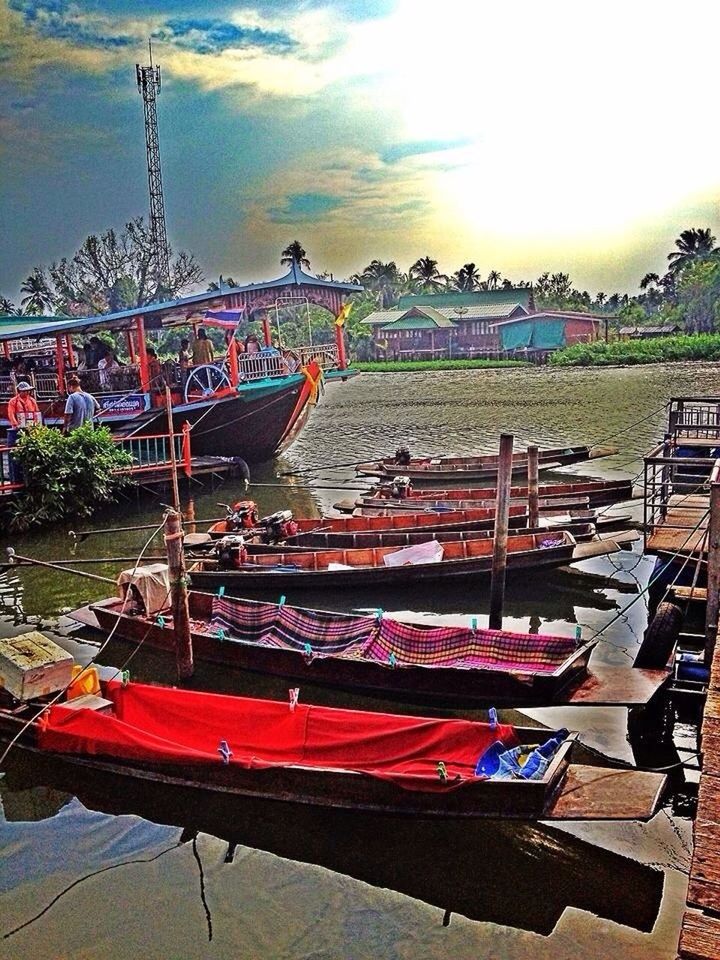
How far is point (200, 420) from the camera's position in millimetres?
21938

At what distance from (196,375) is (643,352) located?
34.3m

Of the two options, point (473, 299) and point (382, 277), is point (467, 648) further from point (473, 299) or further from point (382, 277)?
point (382, 277)

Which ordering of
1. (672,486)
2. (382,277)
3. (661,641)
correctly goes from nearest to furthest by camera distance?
(661,641)
(672,486)
(382,277)

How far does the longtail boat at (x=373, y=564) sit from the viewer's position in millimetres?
11703

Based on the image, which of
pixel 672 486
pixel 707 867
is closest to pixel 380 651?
pixel 672 486

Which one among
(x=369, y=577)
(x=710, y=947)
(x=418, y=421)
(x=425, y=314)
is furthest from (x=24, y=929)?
(x=425, y=314)

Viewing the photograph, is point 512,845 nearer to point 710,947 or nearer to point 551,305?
point 710,947

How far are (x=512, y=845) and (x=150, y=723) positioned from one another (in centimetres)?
347

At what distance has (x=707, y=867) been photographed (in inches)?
111

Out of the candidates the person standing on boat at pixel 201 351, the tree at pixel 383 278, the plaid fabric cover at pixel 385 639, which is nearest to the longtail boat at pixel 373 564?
the plaid fabric cover at pixel 385 639

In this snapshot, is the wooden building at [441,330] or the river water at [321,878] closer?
the river water at [321,878]

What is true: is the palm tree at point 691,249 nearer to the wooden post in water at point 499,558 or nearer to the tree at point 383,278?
the tree at point 383,278

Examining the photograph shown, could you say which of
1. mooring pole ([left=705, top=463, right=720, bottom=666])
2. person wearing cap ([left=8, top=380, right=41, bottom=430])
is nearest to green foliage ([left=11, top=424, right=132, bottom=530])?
person wearing cap ([left=8, top=380, right=41, bottom=430])

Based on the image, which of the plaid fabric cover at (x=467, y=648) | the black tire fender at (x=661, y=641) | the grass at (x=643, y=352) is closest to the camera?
the black tire fender at (x=661, y=641)
